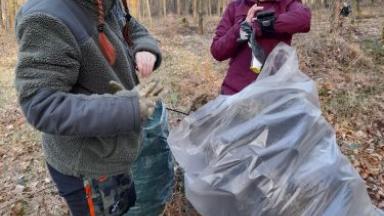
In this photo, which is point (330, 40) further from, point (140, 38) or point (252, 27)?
point (140, 38)

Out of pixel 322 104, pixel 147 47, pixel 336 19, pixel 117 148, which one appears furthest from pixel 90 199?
pixel 336 19

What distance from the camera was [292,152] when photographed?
2.10 meters

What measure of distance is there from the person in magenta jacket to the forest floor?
96 cm

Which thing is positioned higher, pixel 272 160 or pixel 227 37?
pixel 227 37

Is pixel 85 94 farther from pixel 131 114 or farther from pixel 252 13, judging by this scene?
pixel 252 13

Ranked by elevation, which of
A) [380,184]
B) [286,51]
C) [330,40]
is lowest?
[380,184]

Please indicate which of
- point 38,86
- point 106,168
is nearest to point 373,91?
point 106,168

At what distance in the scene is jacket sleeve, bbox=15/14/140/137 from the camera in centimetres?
135

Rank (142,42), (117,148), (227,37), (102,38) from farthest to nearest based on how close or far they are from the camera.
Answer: (227,37), (142,42), (117,148), (102,38)

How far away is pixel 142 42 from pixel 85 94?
1.65ft

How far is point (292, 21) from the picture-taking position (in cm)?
271

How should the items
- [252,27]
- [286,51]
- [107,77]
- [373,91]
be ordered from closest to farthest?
1. [107,77]
2. [286,51]
3. [252,27]
4. [373,91]

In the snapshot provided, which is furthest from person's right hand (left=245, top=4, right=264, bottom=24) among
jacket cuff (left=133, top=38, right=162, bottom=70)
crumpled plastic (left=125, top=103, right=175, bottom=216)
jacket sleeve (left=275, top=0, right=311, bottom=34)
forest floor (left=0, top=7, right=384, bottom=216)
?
forest floor (left=0, top=7, right=384, bottom=216)

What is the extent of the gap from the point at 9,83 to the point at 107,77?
725 centimetres
